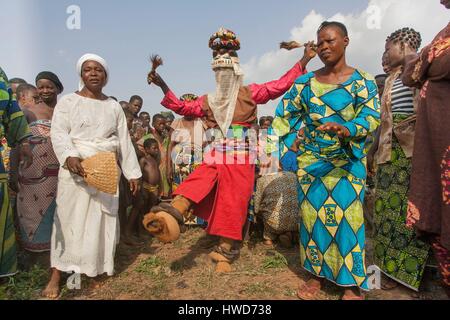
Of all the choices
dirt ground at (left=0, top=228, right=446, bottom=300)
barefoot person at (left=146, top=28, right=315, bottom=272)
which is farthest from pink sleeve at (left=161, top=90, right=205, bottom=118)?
dirt ground at (left=0, top=228, right=446, bottom=300)

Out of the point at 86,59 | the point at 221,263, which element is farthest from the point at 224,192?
the point at 86,59

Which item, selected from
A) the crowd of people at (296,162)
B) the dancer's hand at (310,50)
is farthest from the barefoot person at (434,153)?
the dancer's hand at (310,50)

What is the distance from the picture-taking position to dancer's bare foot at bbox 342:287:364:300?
3.12 meters

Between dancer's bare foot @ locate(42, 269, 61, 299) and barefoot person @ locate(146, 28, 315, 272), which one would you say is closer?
dancer's bare foot @ locate(42, 269, 61, 299)

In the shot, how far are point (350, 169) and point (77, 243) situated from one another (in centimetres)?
268

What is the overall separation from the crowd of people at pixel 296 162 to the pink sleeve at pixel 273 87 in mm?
13

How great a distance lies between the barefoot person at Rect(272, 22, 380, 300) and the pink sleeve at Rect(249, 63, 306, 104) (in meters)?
0.91

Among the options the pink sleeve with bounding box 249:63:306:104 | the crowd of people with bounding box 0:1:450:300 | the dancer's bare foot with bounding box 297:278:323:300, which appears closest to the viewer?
the crowd of people with bounding box 0:1:450:300

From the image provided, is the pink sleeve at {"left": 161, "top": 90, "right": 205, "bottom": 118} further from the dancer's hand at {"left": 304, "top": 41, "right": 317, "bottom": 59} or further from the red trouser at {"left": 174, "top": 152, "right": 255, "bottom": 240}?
the dancer's hand at {"left": 304, "top": 41, "right": 317, "bottom": 59}

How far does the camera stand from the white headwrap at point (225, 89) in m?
4.14

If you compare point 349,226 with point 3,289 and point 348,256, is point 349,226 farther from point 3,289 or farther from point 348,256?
point 3,289

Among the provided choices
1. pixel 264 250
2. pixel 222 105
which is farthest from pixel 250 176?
pixel 264 250

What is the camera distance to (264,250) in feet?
15.5

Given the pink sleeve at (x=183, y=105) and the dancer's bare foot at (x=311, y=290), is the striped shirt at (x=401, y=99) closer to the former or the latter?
the dancer's bare foot at (x=311, y=290)
